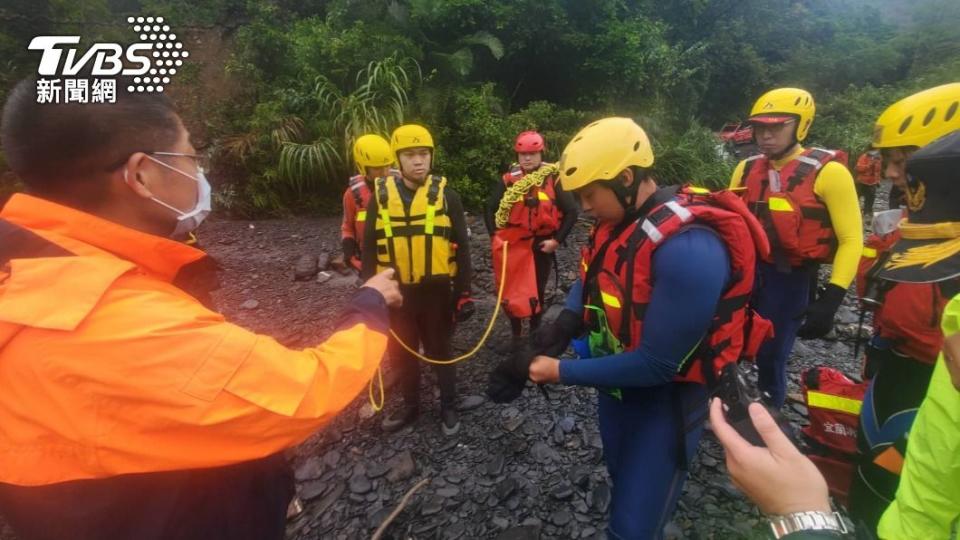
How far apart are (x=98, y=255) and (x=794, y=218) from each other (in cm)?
418

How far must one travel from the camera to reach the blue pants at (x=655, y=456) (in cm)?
232

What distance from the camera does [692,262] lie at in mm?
1947

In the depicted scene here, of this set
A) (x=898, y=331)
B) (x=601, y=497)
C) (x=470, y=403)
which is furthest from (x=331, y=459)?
(x=898, y=331)

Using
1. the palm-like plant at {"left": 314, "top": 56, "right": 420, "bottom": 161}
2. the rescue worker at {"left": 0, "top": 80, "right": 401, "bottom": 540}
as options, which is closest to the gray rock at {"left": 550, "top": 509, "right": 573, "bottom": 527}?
the rescue worker at {"left": 0, "top": 80, "right": 401, "bottom": 540}

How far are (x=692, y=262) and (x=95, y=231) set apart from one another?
213 cm

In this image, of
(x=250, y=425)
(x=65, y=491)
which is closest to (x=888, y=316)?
(x=250, y=425)

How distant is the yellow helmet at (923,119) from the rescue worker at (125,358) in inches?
117

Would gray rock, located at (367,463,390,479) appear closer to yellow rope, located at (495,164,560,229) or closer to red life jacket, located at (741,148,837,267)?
yellow rope, located at (495,164,560,229)

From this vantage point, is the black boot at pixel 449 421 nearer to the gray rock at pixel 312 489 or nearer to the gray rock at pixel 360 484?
the gray rock at pixel 360 484

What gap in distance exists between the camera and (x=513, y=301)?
5.08 m

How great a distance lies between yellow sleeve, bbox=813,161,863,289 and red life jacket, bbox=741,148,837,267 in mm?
72

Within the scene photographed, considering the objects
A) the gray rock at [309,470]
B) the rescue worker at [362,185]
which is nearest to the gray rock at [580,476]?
the gray rock at [309,470]

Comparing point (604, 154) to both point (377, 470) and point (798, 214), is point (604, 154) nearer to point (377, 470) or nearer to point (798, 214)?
point (798, 214)

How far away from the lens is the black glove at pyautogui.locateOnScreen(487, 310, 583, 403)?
8.16 feet
